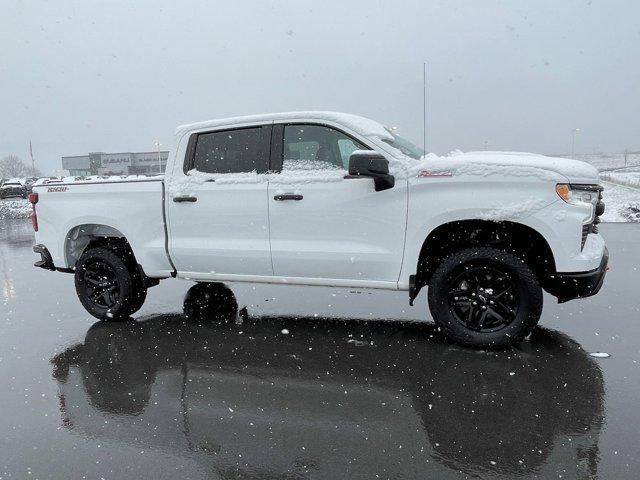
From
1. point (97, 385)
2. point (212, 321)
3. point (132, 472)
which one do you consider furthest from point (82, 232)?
point (132, 472)

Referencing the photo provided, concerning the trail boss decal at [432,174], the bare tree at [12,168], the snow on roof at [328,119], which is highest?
the snow on roof at [328,119]

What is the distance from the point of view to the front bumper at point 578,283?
150 inches

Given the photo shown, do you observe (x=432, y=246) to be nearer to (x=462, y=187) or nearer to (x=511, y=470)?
(x=462, y=187)

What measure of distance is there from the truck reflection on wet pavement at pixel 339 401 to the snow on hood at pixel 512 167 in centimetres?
146

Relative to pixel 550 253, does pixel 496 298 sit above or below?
below

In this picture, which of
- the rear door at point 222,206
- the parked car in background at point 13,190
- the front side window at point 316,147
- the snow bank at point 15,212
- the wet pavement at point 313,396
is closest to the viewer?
the wet pavement at point 313,396

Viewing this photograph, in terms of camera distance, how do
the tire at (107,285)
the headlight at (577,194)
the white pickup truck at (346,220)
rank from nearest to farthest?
1. the headlight at (577,194)
2. the white pickup truck at (346,220)
3. the tire at (107,285)

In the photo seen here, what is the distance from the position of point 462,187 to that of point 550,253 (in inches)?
34.7

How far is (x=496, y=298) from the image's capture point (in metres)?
4.08

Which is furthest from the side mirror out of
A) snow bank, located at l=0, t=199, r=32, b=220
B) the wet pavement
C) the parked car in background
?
the parked car in background

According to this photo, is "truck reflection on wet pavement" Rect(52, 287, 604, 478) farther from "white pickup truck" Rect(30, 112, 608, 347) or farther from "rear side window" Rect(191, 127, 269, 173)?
"rear side window" Rect(191, 127, 269, 173)

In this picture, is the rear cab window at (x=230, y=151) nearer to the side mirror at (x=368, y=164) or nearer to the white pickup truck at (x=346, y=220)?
the white pickup truck at (x=346, y=220)

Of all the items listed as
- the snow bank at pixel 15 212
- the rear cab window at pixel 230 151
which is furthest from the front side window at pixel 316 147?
the snow bank at pixel 15 212

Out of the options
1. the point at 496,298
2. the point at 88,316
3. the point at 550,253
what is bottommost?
the point at 88,316
